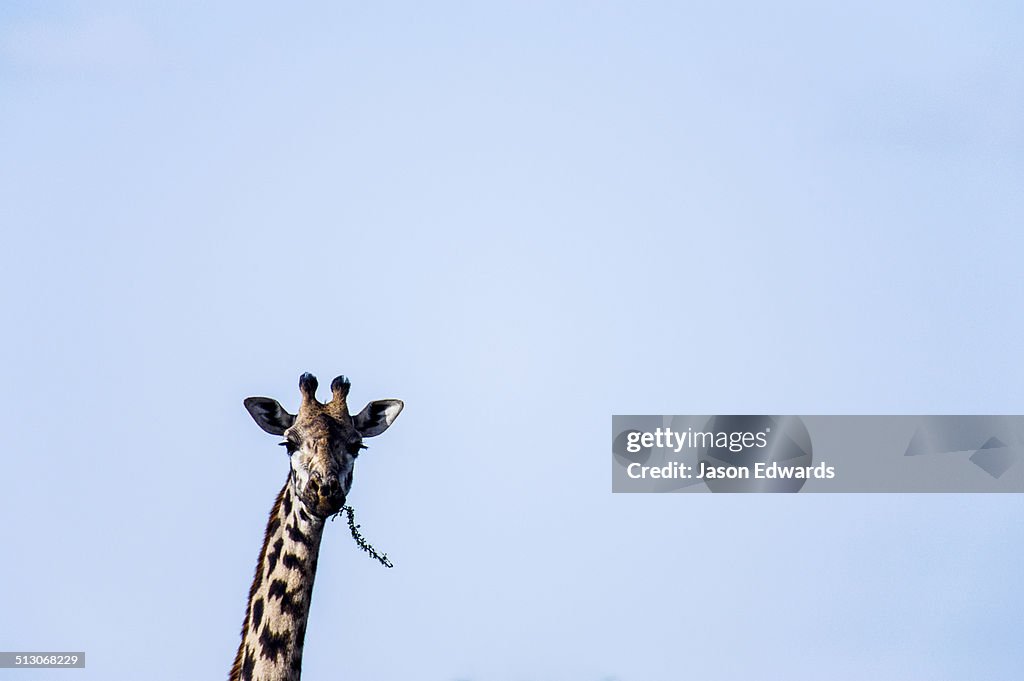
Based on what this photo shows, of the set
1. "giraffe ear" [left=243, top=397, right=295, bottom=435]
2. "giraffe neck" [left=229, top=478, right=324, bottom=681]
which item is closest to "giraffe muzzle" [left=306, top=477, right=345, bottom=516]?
"giraffe neck" [left=229, top=478, right=324, bottom=681]

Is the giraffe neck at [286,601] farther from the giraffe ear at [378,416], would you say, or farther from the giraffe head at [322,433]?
the giraffe ear at [378,416]

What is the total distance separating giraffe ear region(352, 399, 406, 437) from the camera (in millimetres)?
31859

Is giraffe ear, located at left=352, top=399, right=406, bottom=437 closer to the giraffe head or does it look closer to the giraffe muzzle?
the giraffe head

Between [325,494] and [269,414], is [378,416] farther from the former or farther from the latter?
[325,494]

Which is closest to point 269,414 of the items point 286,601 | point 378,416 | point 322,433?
point 322,433

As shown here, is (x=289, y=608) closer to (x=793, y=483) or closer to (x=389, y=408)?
(x=389, y=408)

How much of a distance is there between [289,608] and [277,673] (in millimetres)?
888

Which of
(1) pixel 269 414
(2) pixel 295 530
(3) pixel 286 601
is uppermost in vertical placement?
(1) pixel 269 414

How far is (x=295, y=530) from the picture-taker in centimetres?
3036

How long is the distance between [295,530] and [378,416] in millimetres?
2508

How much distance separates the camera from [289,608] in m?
30.2

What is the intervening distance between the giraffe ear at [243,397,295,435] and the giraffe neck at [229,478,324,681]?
980 mm

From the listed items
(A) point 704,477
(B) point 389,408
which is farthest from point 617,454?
(B) point 389,408

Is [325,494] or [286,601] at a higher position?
[325,494]
